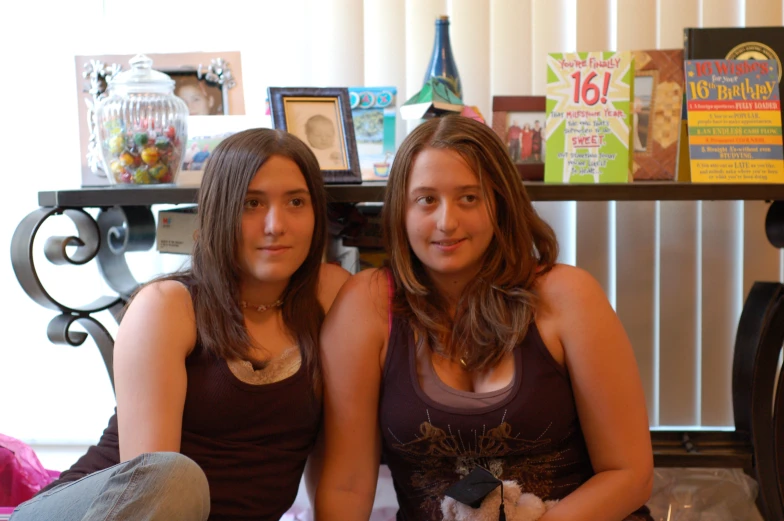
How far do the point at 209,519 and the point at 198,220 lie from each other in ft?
1.54

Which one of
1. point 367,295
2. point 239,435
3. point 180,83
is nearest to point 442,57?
point 180,83

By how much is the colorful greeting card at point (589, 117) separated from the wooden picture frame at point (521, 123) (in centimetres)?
10

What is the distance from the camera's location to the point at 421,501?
51.3 inches

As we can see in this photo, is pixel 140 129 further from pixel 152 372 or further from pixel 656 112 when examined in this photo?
pixel 656 112

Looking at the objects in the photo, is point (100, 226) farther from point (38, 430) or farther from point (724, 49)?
point (724, 49)

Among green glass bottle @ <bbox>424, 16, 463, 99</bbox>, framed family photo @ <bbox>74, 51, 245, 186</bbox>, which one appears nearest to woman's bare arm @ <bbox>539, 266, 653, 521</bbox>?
green glass bottle @ <bbox>424, 16, 463, 99</bbox>

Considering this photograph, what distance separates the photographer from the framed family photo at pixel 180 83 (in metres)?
1.76

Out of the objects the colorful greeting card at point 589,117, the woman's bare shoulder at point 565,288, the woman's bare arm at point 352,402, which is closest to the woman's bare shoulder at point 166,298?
the woman's bare arm at point 352,402

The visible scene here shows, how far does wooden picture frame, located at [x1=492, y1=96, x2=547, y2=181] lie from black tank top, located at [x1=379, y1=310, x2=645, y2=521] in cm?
58

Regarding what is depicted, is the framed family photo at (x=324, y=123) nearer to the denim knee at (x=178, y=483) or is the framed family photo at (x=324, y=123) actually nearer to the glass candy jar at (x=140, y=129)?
the glass candy jar at (x=140, y=129)

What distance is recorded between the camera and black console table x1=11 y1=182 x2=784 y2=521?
1504 mm

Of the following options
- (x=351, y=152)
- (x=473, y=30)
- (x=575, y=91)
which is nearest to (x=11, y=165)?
(x=351, y=152)

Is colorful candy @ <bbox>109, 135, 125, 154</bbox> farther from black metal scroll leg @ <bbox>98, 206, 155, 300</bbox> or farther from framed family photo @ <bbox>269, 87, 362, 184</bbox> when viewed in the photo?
framed family photo @ <bbox>269, 87, 362, 184</bbox>

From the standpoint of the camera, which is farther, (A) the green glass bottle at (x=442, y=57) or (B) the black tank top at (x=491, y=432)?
(A) the green glass bottle at (x=442, y=57)
